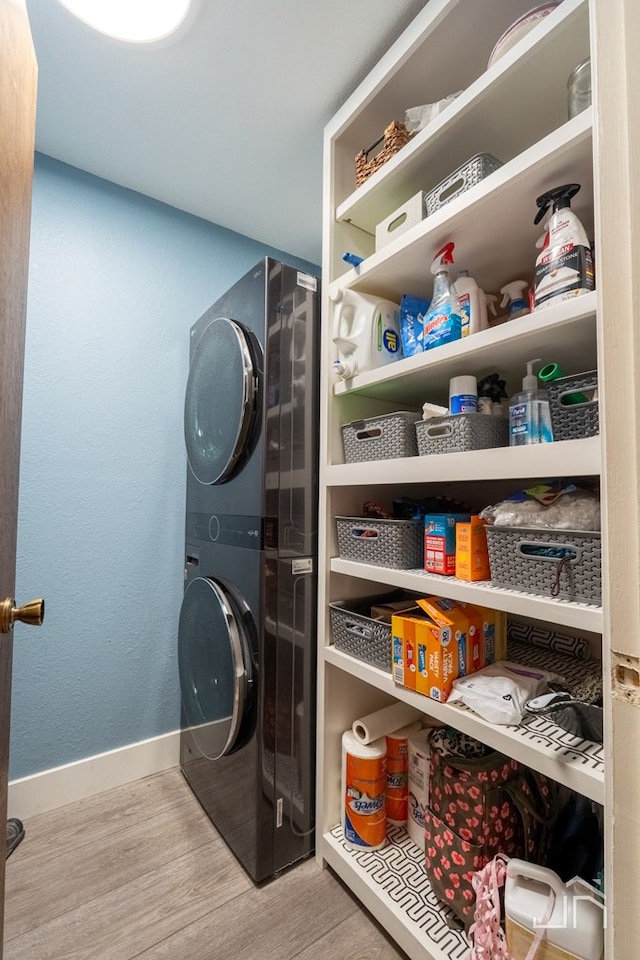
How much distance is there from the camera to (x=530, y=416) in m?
0.88

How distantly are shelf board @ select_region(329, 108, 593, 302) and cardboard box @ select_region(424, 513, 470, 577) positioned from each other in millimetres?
685

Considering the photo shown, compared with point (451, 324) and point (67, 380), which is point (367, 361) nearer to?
point (451, 324)

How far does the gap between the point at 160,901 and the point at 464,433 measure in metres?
1.49

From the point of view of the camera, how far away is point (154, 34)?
112cm

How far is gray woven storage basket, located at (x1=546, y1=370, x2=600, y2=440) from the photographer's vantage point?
0.79 metres

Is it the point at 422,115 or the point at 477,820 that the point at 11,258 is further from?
the point at 477,820

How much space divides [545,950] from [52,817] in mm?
1555

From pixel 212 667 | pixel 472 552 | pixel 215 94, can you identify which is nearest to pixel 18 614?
pixel 212 667

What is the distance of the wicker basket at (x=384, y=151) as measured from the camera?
1.15 metres

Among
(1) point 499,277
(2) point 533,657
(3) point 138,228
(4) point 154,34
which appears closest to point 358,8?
(4) point 154,34

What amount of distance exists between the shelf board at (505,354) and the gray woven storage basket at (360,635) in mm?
655

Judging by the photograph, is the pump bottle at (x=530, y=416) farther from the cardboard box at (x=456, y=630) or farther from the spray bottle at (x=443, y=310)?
the cardboard box at (x=456, y=630)

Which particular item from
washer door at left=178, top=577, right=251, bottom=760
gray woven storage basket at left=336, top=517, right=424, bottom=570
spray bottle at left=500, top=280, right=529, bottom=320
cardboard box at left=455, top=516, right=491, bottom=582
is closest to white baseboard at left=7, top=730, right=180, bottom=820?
washer door at left=178, top=577, right=251, bottom=760

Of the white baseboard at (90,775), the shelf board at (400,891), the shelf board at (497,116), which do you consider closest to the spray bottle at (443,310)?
the shelf board at (497,116)
